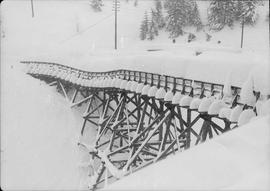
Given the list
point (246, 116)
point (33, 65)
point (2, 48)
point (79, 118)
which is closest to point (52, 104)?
point (79, 118)

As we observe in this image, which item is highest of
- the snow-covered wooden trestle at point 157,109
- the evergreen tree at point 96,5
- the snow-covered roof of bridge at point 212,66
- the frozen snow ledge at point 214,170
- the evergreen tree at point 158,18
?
the evergreen tree at point 96,5

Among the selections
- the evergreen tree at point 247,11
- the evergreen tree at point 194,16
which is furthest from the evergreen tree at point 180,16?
the evergreen tree at point 247,11

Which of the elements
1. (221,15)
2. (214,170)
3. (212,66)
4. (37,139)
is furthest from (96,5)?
(214,170)

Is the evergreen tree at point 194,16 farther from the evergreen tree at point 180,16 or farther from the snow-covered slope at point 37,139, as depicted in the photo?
the snow-covered slope at point 37,139

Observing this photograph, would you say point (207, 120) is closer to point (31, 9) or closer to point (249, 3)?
point (249, 3)

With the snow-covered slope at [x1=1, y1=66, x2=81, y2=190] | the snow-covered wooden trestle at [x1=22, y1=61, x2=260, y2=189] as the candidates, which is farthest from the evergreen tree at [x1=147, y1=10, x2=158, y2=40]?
the snow-covered slope at [x1=1, y1=66, x2=81, y2=190]

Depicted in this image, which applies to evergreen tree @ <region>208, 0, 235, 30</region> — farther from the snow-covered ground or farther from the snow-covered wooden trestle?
the snow-covered wooden trestle
